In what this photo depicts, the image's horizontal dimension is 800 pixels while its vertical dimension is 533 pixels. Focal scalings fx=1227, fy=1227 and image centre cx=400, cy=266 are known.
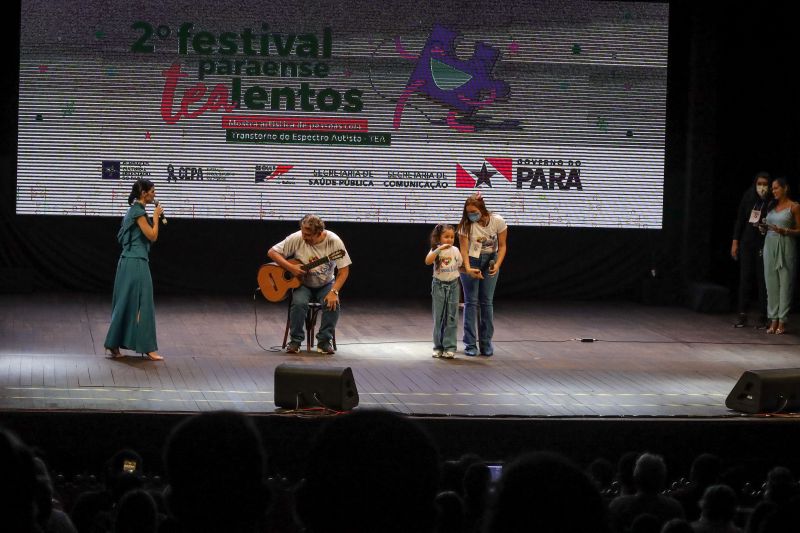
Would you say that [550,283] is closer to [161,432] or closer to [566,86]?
[566,86]

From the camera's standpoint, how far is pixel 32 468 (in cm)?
194

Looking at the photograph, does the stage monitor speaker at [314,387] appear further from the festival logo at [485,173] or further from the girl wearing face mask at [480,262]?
the festival logo at [485,173]

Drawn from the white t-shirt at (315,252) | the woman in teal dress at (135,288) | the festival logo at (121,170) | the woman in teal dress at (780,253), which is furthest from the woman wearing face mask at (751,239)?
the festival logo at (121,170)

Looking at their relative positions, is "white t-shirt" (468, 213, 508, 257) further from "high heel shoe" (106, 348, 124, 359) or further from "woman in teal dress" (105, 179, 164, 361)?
"high heel shoe" (106, 348, 124, 359)

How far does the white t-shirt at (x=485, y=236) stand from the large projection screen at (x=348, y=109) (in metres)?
3.55

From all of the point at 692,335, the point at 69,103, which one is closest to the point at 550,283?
the point at 692,335

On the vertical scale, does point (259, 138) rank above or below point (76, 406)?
above

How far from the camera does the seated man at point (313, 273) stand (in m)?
9.19

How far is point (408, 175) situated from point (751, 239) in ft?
11.5

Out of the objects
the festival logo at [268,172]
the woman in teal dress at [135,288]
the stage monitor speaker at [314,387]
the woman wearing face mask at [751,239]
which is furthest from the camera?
the festival logo at [268,172]

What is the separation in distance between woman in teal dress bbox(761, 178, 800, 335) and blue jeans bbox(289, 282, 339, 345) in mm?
4140

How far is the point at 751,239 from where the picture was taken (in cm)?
1138

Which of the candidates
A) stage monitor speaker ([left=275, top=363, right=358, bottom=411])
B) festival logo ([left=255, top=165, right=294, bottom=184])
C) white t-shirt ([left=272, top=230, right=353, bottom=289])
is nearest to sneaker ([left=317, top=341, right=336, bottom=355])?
white t-shirt ([left=272, top=230, right=353, bottom=289])

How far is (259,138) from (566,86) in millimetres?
3263
